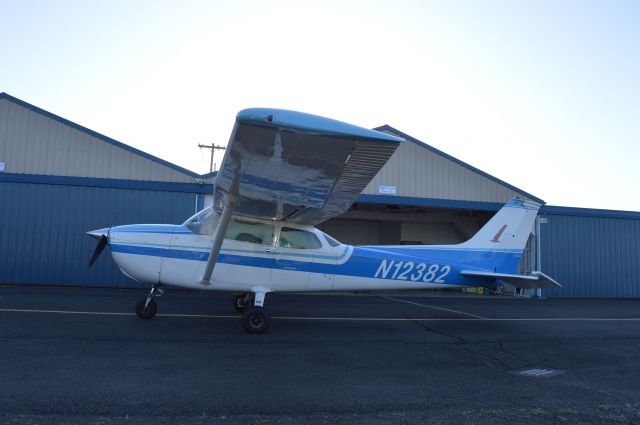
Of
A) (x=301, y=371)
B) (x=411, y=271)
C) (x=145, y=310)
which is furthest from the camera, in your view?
(x=411, y=271)

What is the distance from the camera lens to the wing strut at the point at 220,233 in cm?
640

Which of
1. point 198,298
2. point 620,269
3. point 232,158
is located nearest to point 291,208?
point 232,158

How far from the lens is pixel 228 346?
5.70m

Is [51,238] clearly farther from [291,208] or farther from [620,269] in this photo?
[620,269]

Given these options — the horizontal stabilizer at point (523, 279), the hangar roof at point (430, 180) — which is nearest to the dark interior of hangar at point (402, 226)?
the hangar roof at point (430, 180)

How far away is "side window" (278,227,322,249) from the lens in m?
7.73

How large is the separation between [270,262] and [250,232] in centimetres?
64

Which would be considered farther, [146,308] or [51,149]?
[51,149]

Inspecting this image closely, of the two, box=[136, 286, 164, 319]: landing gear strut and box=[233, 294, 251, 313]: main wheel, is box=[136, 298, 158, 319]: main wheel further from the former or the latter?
box=[233, 294, 251, 313]: main wheel

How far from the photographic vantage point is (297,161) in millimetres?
4828

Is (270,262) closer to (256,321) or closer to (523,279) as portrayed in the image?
(256,321)

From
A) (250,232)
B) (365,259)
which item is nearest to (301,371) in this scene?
(250,232)

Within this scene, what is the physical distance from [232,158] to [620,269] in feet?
63.0

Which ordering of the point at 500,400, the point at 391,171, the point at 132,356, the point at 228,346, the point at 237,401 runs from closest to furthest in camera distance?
the point at 237,401 → the point at 500,400 → the point at 132,356 → the point at 228,346 → the point at 391,171
